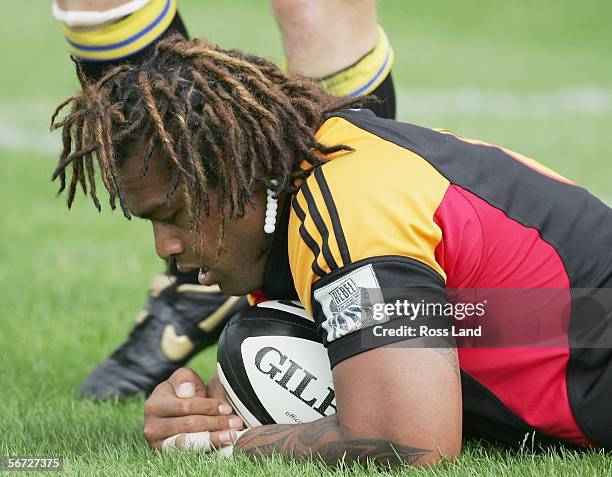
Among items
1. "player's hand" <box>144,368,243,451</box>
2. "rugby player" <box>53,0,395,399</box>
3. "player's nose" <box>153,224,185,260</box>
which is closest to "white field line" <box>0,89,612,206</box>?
"rugby player" <box>53,0,395,399</box>

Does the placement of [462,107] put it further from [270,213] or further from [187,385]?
[270,213]

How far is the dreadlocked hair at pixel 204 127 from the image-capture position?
2898 millimetres

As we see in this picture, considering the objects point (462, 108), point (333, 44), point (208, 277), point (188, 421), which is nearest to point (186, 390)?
point (188, 421)

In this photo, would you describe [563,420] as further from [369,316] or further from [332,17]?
[332,17]

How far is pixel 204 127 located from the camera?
2.89 metres

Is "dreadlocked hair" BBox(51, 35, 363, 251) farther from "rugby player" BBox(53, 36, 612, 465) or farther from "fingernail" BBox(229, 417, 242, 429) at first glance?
"fingernail" BBox(229, 417, 242, 429)

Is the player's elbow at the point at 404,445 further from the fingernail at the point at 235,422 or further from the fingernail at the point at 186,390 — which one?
the fingernail at the point at 186,390

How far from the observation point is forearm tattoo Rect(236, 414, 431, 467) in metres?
2.74

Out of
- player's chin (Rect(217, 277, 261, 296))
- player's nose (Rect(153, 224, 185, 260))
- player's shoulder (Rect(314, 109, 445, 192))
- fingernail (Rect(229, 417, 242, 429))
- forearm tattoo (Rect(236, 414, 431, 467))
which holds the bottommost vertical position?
fingernail (Rect(229, 417, 242, 429))

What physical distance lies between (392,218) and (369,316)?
0.24 m

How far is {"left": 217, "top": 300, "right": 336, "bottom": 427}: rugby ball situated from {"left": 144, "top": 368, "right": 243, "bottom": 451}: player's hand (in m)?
0.05

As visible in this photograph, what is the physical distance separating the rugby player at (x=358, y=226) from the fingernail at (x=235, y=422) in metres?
0.05

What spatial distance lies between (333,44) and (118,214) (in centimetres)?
428

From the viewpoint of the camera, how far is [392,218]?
2.74m
